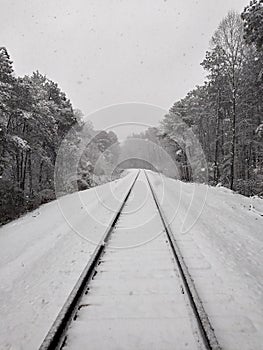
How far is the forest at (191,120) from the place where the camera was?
13.4m

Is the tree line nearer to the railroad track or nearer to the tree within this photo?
the railroad track

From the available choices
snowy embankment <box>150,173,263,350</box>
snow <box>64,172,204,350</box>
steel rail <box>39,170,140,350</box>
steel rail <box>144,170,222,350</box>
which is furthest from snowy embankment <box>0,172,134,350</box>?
snowy embankment <box>150,173,263,350</box>

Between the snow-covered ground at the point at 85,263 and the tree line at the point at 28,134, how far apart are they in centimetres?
384

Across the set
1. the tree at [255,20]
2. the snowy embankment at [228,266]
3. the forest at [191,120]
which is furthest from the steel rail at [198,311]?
the tree at [255,20]

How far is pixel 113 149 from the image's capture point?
69.2 meters

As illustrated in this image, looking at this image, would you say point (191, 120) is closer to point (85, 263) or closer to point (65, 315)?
point (85, 263)

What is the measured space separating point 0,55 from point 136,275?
15.7 meters

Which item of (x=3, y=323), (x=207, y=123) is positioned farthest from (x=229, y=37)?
(x=3, y=323)

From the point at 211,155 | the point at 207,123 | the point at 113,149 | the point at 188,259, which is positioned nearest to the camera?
the point at 188,259

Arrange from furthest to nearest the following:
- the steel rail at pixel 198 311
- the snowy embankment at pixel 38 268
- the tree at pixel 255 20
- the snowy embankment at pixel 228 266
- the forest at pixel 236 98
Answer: the forest at pixel 236 98
the tree at pixel 255 20
the snowy embankment at pixel 38 268
the snowy embankment at pixel 228 266
the steel rail at pixel 198 311

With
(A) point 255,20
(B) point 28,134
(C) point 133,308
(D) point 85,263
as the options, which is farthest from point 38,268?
(B) point 28,134

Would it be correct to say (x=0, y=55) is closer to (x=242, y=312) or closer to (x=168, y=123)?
(x=242, y=312)

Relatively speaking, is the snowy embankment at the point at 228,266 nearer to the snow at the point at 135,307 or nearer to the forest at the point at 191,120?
the snow at the point at 135,307

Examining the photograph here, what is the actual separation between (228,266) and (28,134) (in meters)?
18.3
